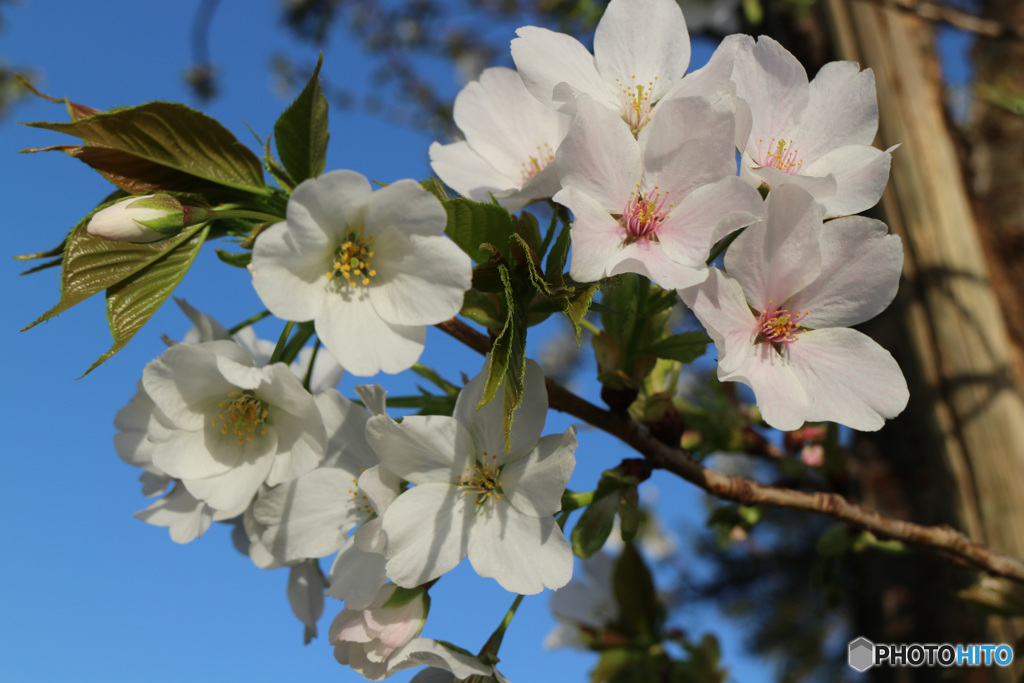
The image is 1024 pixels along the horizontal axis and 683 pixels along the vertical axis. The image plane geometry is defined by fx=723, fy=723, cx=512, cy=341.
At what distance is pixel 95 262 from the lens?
0.59m

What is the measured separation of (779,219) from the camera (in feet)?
2.04

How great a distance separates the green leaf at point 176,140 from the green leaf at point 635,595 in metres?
0.94

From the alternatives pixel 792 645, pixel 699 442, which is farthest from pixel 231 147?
pixel 792 645

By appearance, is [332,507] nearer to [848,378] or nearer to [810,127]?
[848,378]

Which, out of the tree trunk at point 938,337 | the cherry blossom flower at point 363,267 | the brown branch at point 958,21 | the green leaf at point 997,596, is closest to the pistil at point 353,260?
the cherry blossom flower at point 363,267

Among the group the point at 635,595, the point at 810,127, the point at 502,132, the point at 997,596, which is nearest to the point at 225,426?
the point at 502,132

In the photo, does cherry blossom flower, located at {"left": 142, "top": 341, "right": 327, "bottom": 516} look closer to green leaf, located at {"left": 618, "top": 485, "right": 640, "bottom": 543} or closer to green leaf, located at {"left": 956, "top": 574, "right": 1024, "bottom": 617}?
green leaf, located at {"left": 618, "top": 485, "right": 640, "bottom": 543}

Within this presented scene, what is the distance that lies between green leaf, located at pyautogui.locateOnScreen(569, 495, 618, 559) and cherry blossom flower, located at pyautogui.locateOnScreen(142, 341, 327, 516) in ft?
0.95

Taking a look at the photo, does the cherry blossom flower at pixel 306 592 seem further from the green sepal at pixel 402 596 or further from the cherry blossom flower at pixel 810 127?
the cherry blossom flower at pixel 810 127

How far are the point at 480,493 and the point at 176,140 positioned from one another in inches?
15.8

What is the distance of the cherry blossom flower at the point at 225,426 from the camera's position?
66 cm

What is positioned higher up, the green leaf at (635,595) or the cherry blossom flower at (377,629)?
the green leaf at (635,595)

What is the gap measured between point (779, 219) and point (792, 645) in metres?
2.78

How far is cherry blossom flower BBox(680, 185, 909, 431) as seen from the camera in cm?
62
